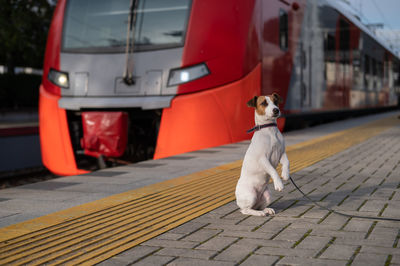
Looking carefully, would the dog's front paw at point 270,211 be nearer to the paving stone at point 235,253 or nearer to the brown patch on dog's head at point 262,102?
the brown patch on dog's head at point 262,102

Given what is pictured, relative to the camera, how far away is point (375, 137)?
10.3m

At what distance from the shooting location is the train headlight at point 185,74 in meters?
7.47

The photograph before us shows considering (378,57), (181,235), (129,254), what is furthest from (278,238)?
(378,57)

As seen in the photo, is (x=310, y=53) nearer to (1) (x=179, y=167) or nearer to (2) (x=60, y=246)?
(1) (x=179, y=167)

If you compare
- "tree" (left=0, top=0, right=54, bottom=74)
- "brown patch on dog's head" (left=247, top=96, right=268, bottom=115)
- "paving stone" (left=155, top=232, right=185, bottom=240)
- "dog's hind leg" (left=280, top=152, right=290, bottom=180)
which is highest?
"tree" (left=0, top=0, right=54, bottom=74)

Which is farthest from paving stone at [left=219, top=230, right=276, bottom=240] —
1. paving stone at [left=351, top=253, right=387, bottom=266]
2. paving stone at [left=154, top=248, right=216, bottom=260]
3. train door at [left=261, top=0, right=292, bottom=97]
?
train door at [left=261, top=0, right=292, bottom=97]

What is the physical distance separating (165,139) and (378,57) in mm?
16185

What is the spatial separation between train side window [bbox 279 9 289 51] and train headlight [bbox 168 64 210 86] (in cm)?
271

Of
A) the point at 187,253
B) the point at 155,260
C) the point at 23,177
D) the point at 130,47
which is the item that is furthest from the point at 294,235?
the point at 23,177

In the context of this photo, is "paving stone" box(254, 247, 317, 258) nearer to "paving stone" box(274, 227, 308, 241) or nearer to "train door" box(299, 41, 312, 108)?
"paving stone" box(274, 227, 308, 241)

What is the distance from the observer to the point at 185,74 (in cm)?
749

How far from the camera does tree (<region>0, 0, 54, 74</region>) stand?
2542cm

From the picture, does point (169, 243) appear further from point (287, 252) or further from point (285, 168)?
point (285, 168)

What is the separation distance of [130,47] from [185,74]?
0.93 metres
